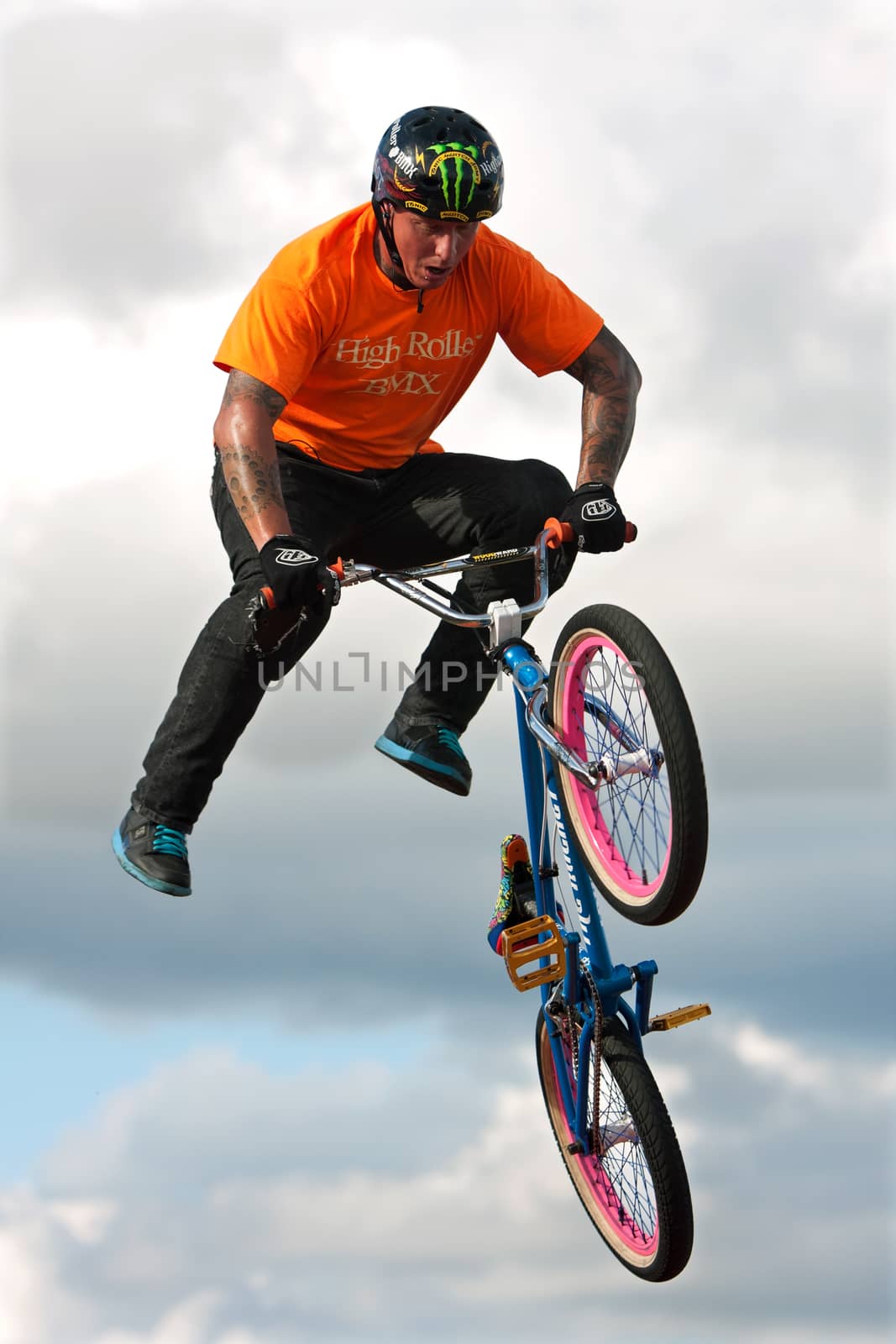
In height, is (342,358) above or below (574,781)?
above

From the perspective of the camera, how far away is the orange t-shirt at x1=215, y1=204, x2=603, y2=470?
7.59 meters

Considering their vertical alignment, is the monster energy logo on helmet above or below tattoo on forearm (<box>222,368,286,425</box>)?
above

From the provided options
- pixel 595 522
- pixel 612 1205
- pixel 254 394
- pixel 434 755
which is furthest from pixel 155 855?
pixel 612 1205

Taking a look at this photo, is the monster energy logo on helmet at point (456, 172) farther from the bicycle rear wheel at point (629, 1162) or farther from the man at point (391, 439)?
the bicycle rear wheel at point (629, 1162)

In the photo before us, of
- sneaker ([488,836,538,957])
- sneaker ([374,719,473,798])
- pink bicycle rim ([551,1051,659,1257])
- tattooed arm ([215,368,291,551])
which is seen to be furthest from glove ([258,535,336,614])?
pink bicycle rim ([551,1051,659,1257])

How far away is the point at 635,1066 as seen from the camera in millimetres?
6895

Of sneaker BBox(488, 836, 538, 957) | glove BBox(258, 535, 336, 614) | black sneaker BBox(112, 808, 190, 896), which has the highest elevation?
glove BBox(258, 535, 336, 614)

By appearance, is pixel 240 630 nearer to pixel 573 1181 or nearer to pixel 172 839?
pixel 172 839

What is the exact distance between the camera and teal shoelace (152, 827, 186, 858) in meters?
7.59

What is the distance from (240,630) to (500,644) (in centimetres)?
119

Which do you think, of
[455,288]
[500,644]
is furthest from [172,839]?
[455,288]

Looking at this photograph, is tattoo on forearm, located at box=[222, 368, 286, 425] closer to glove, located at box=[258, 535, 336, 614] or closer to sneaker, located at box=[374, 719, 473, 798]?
glove, located at box=[258, 535, 336, 614]

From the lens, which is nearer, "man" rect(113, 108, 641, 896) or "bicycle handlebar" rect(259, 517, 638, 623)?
"bicycle handlebar" rect(259, 517, 638, 623)

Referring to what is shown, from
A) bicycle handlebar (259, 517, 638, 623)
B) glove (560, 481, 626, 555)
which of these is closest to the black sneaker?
bicycle handlebar (259, 517, 638, 623)
